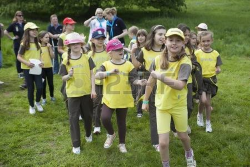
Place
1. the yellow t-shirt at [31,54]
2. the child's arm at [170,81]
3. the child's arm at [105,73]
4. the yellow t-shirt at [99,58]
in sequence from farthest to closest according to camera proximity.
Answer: the yellow t-shirt at [31,54]
the yellow t-shirt at [99,58]
the child's arm at [105,73]
the child's arm at [170,81]

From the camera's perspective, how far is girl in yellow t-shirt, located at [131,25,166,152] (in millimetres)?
4746

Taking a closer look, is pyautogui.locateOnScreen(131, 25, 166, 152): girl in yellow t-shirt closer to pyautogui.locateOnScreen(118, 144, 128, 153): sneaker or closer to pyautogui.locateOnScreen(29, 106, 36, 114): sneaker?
pyautogui.locateOnScreen(118, 144, 128, 153): sneaker

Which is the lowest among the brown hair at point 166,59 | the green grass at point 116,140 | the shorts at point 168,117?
the green grass at point 116,140

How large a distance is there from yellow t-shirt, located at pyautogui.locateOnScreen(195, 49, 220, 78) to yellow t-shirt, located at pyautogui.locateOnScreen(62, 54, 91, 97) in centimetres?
196

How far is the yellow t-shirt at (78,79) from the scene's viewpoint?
4645 mm

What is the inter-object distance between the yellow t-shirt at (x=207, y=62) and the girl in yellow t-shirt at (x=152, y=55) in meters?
0.83

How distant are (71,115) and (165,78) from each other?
1.75 meters

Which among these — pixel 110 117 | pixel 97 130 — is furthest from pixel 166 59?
pixel 97 130

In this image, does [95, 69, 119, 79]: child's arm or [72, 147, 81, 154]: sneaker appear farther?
[72, 147, 81, 154]: sneaker

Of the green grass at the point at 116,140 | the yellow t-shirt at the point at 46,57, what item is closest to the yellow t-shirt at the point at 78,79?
the green grass at the point at 116,140

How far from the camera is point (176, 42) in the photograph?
372 cm

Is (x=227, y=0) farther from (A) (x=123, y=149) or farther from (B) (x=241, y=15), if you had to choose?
(A) (x=123, y=149)

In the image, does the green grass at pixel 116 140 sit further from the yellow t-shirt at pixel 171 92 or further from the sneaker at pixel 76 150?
the yellow t-shirt at pixel 171 92

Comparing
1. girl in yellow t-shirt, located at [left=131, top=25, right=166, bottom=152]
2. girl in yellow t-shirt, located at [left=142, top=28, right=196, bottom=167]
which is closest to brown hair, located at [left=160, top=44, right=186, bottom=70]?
girl in yellow t-shirt, located at [left=142, top=28, right=196, bottom=167]
